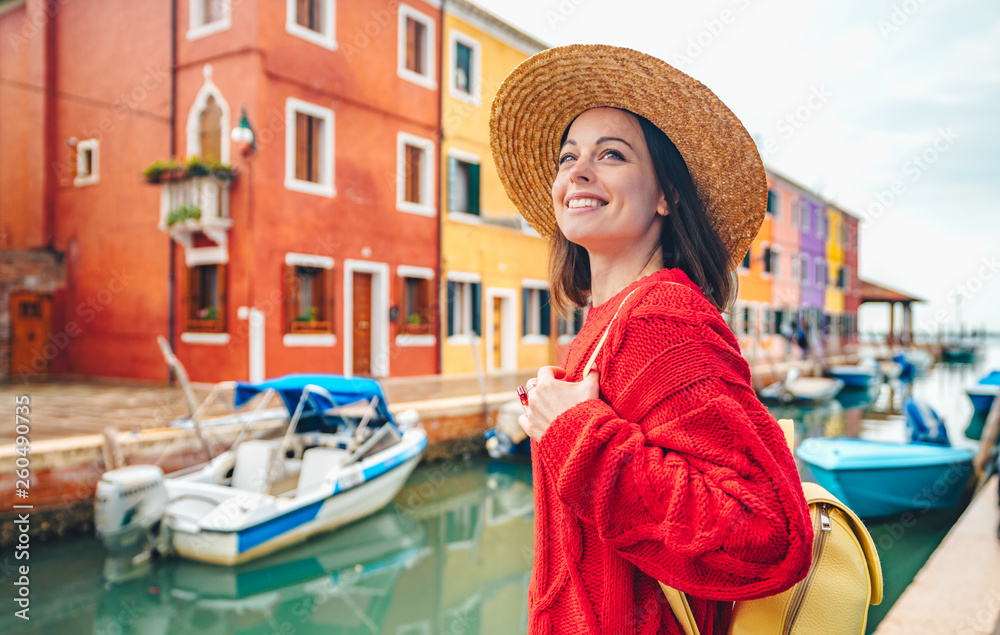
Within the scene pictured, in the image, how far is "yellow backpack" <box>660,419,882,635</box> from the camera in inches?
37.0

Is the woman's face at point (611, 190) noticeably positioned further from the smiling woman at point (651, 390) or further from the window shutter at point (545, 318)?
the window shutter at point (545, 318)

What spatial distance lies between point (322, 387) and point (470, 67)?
10.2 m

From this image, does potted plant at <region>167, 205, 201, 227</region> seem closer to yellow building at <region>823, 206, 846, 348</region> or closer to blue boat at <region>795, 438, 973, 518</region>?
blue boat at <region>795, 438, 973, 518</region>

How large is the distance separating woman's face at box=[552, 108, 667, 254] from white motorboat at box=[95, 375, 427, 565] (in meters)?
5.39

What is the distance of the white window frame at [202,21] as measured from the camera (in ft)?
36.3

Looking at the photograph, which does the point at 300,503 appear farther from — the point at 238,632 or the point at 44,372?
the point at 44,372

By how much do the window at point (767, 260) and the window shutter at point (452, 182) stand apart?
1572cm

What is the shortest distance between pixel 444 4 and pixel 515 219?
495 cm

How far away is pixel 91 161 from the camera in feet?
42.8

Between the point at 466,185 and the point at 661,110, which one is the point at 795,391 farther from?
the point at 661,110

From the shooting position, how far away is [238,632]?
5004mm

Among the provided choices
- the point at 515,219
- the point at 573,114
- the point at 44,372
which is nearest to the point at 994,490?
the point at 573,114

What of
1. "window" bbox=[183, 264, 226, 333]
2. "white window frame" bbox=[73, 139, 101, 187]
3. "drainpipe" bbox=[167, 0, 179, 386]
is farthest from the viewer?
"white window frame" bbox=[73, 139, 101, 187]

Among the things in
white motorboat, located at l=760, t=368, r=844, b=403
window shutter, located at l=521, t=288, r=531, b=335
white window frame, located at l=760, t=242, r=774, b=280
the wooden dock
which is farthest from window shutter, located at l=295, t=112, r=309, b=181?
white window frame, located at l=760, t=242, r=774, b=280
